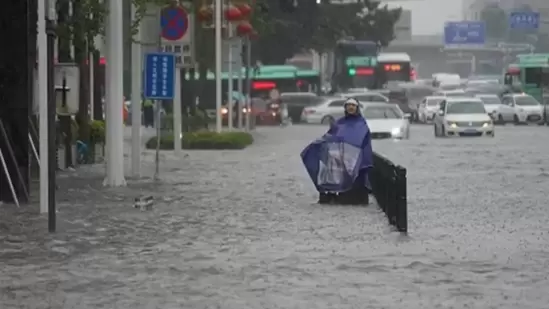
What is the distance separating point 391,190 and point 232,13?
2617 cm

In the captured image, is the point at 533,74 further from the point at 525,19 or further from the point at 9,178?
the point at 9,178

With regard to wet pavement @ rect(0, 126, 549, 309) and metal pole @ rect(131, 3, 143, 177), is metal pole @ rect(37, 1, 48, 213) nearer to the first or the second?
wet pavement @ rect(0, 126, 549, 309)

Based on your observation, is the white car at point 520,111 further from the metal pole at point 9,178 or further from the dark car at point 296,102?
the metal pole at point 9,178

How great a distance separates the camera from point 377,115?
5000cm

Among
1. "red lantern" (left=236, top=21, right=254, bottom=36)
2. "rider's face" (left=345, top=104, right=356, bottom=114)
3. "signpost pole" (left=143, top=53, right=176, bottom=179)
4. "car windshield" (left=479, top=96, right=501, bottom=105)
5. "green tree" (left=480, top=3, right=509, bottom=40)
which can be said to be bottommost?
"car windshield" (left=479, top=96, right=501, bottom=105)

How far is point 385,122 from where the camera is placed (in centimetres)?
4959

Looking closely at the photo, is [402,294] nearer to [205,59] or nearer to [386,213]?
[386,213]

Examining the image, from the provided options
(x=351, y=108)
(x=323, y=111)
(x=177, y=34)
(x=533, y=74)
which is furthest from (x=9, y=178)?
(x=533, y=74)

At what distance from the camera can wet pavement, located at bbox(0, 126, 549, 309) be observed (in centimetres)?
1213

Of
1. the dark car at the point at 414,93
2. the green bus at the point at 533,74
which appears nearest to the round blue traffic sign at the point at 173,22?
the green bus at the point at 533,74

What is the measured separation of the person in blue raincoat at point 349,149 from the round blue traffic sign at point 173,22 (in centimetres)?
801

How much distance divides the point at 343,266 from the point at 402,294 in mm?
1951

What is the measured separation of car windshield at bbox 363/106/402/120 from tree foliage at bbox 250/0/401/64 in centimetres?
1605

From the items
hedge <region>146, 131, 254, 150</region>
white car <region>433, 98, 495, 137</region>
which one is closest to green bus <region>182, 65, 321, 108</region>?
white car <region>433, 98, 495, 137</region>
